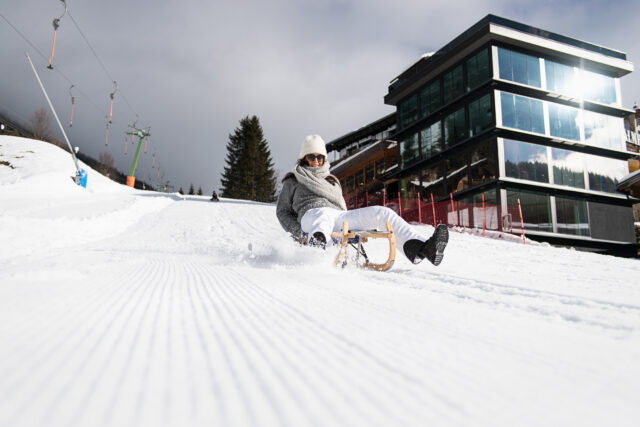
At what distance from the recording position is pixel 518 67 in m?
18.8

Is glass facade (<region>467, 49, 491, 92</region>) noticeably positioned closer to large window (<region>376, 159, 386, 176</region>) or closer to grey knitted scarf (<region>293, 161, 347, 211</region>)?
large window (<region>376, 159, 386, 176</region>)

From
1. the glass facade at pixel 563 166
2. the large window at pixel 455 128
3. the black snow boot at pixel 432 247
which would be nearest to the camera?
the black snow boot at pixel 432 247

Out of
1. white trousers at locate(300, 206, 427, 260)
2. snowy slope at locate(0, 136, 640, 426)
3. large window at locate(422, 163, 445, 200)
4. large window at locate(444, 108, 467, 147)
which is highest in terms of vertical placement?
large window at locate(444, 108, 467, 147)

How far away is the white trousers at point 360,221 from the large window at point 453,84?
63.4 feet

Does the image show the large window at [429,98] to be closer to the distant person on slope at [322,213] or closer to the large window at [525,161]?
the large window at [525,161]

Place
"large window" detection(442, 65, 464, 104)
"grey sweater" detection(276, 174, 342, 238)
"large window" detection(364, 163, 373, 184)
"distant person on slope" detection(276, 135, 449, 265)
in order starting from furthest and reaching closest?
"large window" detection(364, 163, 373, 184) → "large window" detection(442, 65, 464, 104) → "grey sweater" detection(276, 174, 342, 238) → "distant person on slope" detection(276, 135, 449, 265)

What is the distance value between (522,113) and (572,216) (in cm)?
578

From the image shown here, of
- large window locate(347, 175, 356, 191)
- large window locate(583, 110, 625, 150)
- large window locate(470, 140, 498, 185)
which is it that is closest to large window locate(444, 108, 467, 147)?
large window locate(470, 140, 498, 185)

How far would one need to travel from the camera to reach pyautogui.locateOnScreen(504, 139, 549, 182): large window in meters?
17.7

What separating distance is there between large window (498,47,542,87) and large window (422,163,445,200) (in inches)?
225

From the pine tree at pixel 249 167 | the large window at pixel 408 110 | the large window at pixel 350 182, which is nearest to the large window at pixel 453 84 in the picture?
the large window at pixel 408 110

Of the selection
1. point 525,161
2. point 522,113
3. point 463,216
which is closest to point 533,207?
point 525,161

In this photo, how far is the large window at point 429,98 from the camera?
21.9 m

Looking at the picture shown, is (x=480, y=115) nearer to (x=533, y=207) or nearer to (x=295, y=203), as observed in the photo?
(x=533, y=207)
